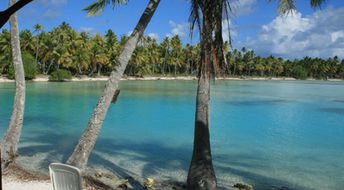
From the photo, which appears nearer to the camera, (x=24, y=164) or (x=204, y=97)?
(x=204, y=97)

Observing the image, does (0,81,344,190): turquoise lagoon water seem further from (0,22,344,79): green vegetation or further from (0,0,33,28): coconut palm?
(0,22,344,79): green vegetation

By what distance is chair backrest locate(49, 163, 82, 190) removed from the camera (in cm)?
462

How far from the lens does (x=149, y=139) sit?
1880 cm

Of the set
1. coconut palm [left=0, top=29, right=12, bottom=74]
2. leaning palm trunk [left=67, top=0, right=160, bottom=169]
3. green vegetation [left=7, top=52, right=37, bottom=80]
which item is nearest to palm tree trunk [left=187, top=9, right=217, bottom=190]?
leaning palm trunk [left=67, top=0, right=160, bottom=169]

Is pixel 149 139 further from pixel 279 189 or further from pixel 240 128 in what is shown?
pixel 279 189

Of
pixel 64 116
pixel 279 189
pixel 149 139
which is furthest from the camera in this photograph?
pixel 64 116

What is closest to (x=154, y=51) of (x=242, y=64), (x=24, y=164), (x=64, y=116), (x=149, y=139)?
(x=242, y=64)

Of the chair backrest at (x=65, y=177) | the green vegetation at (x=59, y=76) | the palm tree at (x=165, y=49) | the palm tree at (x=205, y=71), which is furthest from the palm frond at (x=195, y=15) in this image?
the palm tree at (x=165, y=49)

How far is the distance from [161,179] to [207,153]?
3.07 metres

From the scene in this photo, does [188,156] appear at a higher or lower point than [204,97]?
Answer: lower

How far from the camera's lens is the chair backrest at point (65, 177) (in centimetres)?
462

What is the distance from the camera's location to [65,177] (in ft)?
Result: 15.7

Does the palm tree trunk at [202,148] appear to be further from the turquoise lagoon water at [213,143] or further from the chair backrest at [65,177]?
the chair backrest at [65,177]

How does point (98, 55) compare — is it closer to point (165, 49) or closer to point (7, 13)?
point (165, 49)
